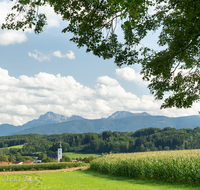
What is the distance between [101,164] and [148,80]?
15.2 meters

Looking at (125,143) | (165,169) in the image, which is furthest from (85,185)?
(125,143)

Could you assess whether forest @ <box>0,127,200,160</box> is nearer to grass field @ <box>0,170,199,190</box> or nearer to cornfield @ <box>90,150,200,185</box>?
cornfield @ <box>90,150,200,185</box>

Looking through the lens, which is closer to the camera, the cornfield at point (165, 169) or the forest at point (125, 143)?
the cornfield at point (165, 169)

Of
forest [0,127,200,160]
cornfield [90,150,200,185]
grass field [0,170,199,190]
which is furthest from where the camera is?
forest [0,127,200,160]

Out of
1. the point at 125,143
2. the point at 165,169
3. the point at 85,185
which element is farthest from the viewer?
the point at 125,143

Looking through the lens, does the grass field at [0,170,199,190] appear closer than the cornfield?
Yes

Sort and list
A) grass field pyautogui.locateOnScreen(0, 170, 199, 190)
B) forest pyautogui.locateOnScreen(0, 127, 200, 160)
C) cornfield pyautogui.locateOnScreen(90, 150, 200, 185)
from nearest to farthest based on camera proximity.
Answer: grass field pyautogui.locateOnScreen(0, 170, 199, 190), cornfield pyautogui.locateOnScreen(90, 150, 200, 185), forest pyautogui.locateOnScreen(0, 127, 200, 160)

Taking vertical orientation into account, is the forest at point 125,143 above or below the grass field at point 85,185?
below

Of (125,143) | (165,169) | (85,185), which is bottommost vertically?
(125,143)

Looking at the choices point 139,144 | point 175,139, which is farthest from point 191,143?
point 139,144

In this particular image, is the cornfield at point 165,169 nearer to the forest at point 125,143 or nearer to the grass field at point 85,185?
the grass field at point 85,185

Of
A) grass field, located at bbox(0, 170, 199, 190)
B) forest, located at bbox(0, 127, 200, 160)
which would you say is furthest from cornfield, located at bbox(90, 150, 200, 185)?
forest, located at bbox(0, 127, 200, 160)

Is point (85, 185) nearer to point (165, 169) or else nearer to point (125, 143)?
point (165, 169)

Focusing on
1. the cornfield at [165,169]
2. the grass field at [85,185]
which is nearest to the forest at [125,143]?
the cornfield at [165,169]
